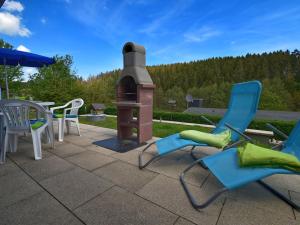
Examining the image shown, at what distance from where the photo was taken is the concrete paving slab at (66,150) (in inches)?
120

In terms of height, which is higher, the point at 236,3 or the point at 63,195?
the point at 236,3

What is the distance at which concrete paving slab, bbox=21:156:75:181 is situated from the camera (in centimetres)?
226

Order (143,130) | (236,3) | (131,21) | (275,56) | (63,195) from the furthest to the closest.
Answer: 1. (275,56)
2. (131,21)
3. (236,3)
4. (143,130)
5. (63,195)

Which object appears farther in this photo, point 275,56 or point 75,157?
point 275,56

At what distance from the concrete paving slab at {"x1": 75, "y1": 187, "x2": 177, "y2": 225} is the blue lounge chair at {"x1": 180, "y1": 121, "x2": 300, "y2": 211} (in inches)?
14.6

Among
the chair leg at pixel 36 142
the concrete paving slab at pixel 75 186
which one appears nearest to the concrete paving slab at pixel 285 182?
the concrete paving slab at pixel 75 186

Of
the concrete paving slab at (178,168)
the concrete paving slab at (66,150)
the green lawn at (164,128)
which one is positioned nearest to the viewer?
the concrete paving slab at (178,168)

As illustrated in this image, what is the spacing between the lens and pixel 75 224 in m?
1.38

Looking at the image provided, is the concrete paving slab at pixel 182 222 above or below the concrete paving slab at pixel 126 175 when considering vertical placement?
below

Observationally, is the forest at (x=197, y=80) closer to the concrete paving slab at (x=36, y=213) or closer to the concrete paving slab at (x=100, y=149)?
the concrete paving slab at (x=100, y=149)

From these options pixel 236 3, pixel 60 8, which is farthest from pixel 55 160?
pixel 236 3

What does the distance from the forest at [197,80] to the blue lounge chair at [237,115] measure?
506 inches

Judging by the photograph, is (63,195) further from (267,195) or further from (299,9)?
(299,9)

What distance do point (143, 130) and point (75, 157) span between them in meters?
1.52
